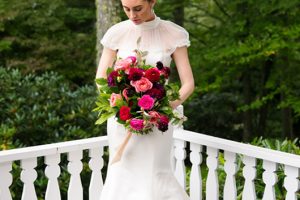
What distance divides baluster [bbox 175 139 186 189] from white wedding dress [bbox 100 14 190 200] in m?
0.95

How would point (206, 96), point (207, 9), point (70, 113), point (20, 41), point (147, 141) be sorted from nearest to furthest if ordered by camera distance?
point (147, 141), point (70, 113), point (20, 41), point (207, 9), point (206, 96)

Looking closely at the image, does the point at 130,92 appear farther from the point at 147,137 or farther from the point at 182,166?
the point at 182,166

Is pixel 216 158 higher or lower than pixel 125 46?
lower

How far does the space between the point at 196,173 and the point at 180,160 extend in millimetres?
234

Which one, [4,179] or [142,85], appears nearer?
[142,85]

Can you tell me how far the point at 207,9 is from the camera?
9281 millimetres

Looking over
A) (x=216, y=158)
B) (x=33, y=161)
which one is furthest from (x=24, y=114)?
(x=216, y=158)

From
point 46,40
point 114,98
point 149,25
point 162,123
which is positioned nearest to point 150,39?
point 149,25

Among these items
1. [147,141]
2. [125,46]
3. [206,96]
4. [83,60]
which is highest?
[125,46]

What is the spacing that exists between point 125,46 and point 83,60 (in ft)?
18.8

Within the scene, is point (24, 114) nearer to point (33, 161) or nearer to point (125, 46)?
point (33, 161)

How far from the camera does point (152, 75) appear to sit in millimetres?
2732

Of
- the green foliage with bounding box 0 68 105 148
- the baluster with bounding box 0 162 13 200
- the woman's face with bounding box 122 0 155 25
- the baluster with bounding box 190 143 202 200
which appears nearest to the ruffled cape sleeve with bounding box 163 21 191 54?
the woman's face with bounding box 122 0 155 25

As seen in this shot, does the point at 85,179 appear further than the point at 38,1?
No
